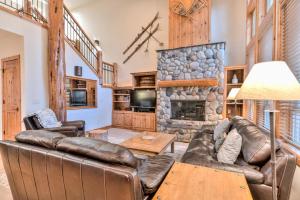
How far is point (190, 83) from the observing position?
15.4 ft

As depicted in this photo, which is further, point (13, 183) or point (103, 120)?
point (103, 120)

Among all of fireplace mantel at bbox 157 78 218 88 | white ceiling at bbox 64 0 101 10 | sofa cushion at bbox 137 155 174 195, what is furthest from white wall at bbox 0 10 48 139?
white ceiling at bbox 64 0 101 10

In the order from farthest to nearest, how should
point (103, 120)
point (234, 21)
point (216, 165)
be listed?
point (103, 120), point (234, 21), point (216, 165)

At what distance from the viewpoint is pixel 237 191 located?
3.71ft

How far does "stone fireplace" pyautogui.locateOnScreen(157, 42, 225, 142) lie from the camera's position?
4.52m

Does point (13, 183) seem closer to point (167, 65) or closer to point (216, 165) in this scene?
point (216, 165)

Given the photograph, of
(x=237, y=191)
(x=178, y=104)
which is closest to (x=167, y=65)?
(x=178, y=104)

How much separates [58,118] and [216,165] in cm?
387

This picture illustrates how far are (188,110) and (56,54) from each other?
3.89 m

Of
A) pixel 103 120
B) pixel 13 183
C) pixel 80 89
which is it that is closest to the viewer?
pixel 13 183

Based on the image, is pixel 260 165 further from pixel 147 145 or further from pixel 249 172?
pixel 147 145

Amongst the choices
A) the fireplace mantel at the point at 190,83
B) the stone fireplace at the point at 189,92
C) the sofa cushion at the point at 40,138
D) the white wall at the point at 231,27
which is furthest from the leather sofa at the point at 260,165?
the white wall at the point at 231,27

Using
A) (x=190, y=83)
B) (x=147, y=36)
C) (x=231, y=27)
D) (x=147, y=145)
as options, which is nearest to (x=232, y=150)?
(x=147, y=145)

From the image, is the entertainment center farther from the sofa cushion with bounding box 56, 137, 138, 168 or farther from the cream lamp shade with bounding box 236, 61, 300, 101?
the cream lamp shade with bounding box 236, 61, 300, 101
